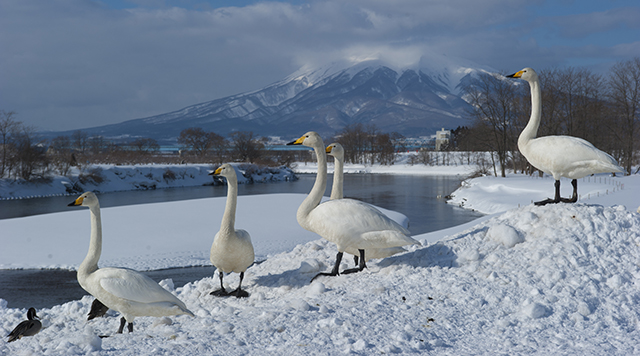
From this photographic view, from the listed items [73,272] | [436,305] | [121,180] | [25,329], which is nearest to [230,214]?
[25,329]

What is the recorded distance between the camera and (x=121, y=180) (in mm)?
43500

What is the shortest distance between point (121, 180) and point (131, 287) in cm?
4211

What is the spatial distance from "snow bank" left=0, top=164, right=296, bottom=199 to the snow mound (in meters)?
34.7

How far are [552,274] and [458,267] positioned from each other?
3.54ft

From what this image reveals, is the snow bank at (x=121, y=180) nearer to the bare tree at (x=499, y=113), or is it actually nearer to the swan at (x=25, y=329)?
the bare tree at (x=499, y=113)

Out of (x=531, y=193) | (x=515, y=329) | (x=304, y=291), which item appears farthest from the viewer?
(x=531, y=193)

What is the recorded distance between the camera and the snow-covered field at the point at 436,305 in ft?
13.4

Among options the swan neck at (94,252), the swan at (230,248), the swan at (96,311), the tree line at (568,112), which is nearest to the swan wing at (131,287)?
the swan neck at (94,252)

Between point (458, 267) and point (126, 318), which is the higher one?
point (458, 267)

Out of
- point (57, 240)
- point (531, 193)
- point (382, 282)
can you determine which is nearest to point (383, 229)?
point (382, 282)

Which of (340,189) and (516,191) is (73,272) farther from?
(516,191)

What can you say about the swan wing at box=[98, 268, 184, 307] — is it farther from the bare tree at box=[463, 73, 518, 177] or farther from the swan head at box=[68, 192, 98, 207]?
the bare tree at box=[463, 73, 518, 177]

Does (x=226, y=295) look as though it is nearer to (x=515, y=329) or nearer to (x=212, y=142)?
(x=515, y=329)

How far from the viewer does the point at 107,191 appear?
40.9 m
